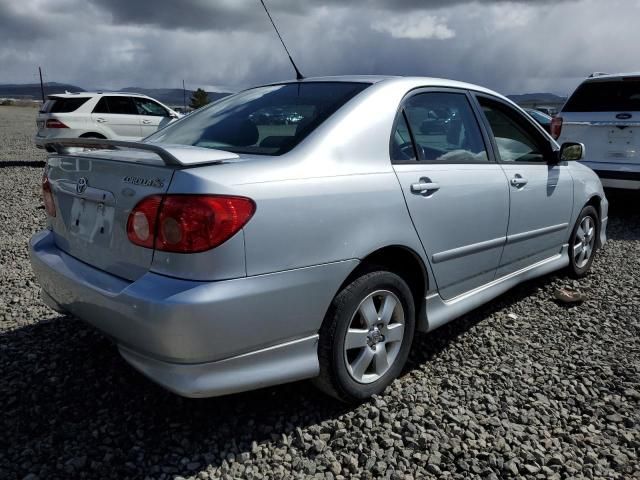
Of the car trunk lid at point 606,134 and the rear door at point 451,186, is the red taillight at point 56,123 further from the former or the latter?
the rear door at point 451,186

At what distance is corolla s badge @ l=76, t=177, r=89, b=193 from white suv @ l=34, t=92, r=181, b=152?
9089 millimetres

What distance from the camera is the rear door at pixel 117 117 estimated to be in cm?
1173

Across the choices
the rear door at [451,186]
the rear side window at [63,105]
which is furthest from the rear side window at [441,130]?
the rear side window at [63,105]

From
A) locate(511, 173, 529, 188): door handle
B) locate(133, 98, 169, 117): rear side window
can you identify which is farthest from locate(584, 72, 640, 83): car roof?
locate(133, 98, 169, 117): rear side window

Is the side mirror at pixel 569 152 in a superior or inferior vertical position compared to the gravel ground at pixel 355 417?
superior

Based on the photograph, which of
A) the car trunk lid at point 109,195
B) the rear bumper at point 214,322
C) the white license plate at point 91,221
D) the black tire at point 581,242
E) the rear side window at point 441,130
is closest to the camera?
the rear bumper at point 214,322

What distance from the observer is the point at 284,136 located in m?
2.48

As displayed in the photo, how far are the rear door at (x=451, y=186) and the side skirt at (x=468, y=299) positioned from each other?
0.05 m

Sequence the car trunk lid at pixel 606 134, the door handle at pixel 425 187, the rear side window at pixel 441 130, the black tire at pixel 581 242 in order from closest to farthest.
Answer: the door handle at pixel 425 187
the rear side window at pixel 441 130
the black tire at pixel 581 242
the car trunk lid at pixel 606 134

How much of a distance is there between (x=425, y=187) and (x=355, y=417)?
1.16 m

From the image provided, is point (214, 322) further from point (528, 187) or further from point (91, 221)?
point (528, 187)

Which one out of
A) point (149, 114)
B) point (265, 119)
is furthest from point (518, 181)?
point (149, 114)

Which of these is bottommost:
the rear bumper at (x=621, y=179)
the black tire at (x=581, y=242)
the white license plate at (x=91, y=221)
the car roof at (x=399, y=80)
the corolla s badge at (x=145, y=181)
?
the black tire at (x=581, y=242)

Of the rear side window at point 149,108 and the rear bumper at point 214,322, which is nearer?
the rear bumper at point 214,322
